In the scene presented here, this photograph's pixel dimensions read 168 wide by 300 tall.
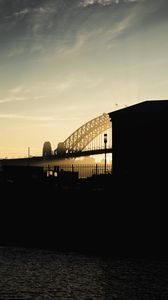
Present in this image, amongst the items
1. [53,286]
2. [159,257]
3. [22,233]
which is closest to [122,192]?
[22,233]

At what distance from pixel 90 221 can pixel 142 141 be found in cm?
1636

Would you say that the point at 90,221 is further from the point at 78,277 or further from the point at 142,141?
the point at 142,141

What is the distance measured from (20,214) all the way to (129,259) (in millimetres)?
7016

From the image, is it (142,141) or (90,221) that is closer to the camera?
(90,221)

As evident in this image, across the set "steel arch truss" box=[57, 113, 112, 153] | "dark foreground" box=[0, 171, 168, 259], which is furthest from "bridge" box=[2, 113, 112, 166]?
"dark foreground" box=[0, 171, 168, 259]

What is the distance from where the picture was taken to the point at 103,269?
6.80 meters

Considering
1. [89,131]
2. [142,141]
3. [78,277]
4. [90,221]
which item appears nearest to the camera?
[78,277]

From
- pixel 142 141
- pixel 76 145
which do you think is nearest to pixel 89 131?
pixel 76 145

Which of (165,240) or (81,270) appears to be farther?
(165,240)

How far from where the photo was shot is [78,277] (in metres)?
6.17

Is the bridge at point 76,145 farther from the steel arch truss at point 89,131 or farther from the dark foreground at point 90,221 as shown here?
the dark foreground at point 90,221

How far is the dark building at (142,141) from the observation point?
26.6 metres

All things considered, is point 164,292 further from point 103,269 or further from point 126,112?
point 126,112

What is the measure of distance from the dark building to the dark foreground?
7.26m
